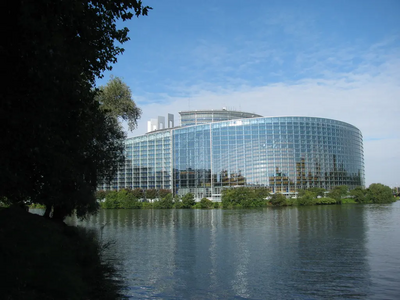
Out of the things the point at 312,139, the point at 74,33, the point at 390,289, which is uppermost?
the point at 312,139

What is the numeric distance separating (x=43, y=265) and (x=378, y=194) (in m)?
146

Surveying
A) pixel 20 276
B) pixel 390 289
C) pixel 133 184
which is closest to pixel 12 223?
pixel 20 276

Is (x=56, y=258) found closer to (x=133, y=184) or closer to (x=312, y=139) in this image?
(x=312, y=139)

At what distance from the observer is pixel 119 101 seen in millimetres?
38469

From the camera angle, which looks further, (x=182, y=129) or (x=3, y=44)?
(x=182, y=129)

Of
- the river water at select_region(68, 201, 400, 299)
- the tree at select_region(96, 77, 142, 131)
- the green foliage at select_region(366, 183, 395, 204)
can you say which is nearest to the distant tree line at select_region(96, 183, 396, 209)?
the green foliage at select_region(366, 183, 395, 204)

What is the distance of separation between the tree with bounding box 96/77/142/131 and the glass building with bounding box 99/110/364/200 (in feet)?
426

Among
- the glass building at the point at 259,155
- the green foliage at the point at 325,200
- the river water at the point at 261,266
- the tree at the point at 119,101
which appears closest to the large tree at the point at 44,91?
the river water at the point at 261,266

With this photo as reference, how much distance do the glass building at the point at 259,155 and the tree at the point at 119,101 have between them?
129849 millimetres

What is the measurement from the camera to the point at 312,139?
170m

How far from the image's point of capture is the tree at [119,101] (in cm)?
3803

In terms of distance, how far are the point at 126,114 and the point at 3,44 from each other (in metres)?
27.2

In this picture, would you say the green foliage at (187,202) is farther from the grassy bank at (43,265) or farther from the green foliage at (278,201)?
the grassy bank at (43,265)

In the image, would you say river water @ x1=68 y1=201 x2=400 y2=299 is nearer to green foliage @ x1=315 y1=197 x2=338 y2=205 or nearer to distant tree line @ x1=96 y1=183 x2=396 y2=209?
distant tree line @ x1=96 y1=183 x2=396 y2=209
